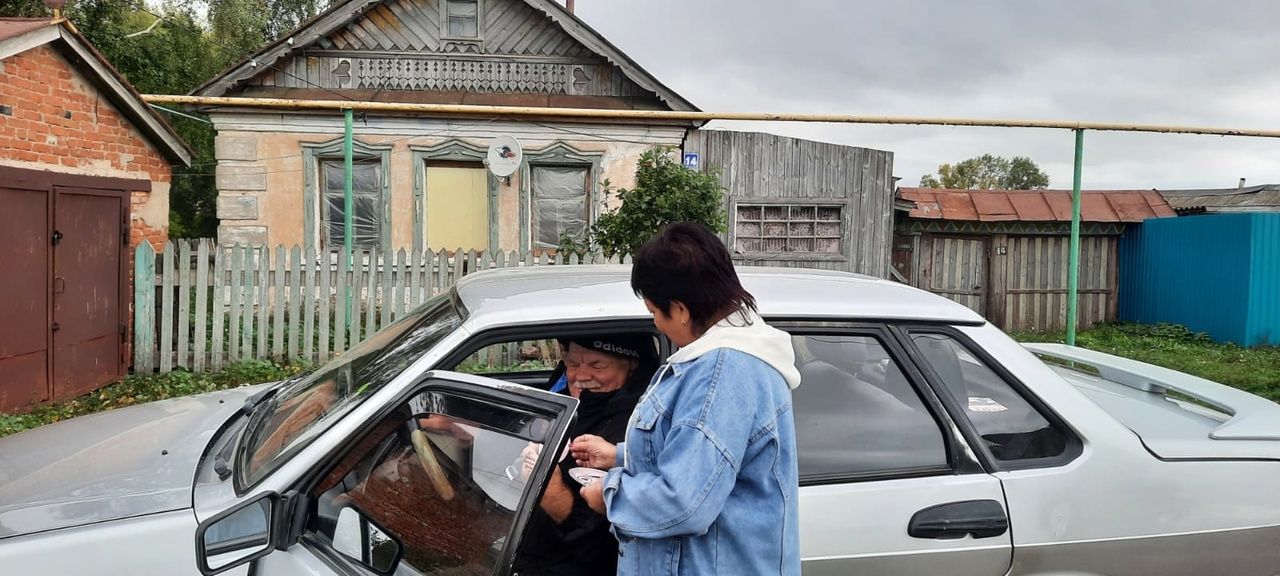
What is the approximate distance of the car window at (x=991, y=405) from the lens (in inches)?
97.8

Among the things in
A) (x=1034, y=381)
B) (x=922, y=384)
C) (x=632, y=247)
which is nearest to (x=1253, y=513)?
(x=1034, y=381)

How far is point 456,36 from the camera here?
39.6 feet

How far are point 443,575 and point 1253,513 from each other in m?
2.49

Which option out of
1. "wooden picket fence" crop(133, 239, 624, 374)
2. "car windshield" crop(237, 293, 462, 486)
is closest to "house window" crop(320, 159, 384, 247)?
"wooden picket fence" crop(133, 239, 624, 374)

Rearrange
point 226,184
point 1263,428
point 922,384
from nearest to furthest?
A: point 922,384 → point 1263,428 → point 226,184

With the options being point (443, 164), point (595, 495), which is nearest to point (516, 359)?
point (595, 495)

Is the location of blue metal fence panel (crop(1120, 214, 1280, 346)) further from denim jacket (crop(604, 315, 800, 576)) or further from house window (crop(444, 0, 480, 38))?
denim jacket (crop(604, 315, 800, 576))

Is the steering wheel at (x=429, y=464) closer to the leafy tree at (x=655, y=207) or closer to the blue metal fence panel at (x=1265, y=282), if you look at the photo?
the leafy tree at (x=655, y=207)

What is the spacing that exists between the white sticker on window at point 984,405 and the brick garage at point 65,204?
698 centimetres

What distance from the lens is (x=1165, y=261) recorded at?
12.8 m

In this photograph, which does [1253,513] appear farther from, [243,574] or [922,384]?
[243,574]

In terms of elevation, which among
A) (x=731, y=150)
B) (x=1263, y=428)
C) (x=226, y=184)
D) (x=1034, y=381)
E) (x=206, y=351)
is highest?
(x=731, y=150)

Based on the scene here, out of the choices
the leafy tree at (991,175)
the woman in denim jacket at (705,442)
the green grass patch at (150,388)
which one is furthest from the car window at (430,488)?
the leafy tree at (991,175)

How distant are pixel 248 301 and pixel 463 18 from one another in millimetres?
5988
